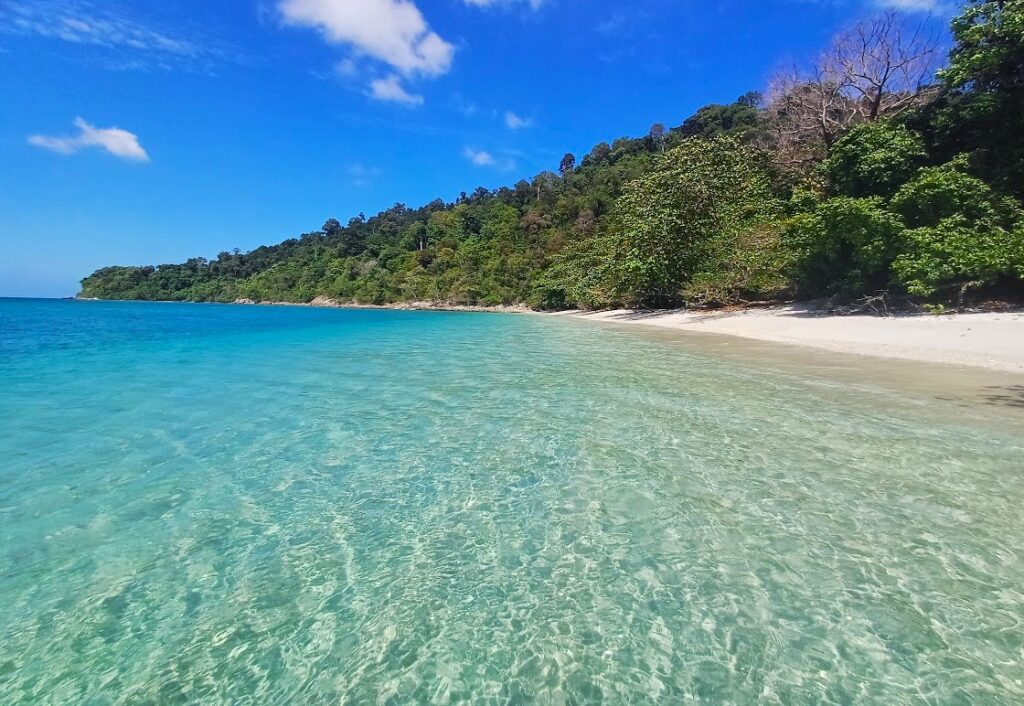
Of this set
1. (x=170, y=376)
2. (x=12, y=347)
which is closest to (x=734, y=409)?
(x=170, y=376)

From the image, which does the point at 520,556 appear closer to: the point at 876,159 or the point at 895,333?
the point at 895,333

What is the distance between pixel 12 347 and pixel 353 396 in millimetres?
22080

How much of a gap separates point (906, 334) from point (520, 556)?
18.0 metres

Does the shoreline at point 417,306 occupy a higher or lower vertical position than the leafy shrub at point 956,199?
lower

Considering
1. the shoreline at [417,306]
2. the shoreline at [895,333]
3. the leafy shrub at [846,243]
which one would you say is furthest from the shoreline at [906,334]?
the shoreline at [417,306]

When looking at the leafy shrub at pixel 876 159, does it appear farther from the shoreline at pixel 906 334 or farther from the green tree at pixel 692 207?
the green tree at pixel 692 207

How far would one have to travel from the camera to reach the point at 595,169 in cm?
11056

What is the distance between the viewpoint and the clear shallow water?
2791mm

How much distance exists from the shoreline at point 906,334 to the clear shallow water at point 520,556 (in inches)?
255

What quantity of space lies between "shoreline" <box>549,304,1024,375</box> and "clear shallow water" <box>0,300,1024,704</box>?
6489 mm

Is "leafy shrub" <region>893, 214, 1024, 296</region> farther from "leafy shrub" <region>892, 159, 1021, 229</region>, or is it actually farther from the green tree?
the green tree

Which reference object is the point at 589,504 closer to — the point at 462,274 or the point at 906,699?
the point at 906,699

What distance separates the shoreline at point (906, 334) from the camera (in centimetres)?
1288

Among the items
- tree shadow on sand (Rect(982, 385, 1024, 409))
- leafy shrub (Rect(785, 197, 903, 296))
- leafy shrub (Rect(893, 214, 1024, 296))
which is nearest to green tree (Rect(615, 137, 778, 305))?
leafy shrub (Rect(785, 197, 903, 296))
